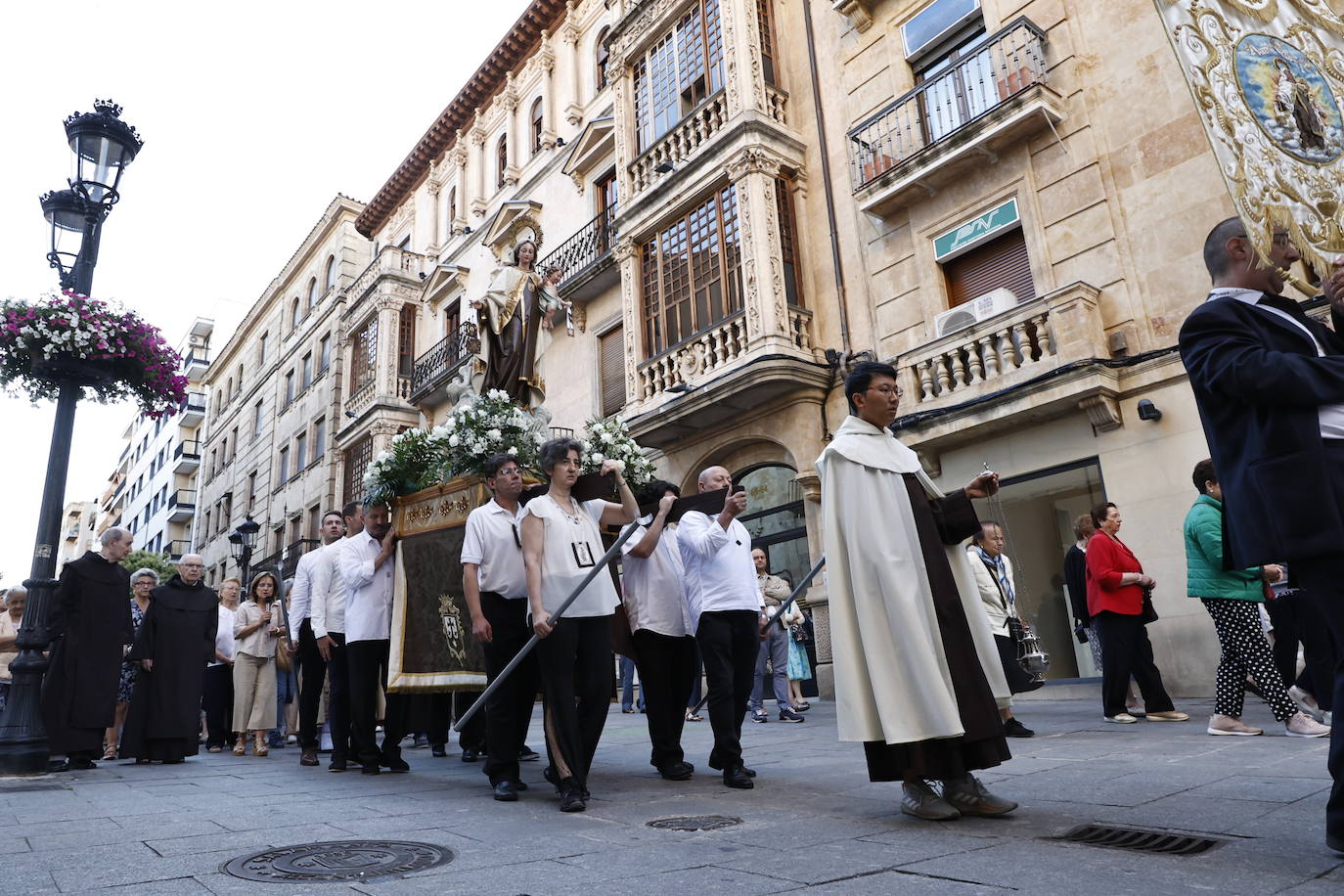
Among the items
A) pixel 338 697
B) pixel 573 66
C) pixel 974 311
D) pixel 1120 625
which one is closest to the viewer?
pixel 338 697

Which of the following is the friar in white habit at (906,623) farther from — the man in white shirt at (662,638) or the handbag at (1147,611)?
the handbag at (1147,611)

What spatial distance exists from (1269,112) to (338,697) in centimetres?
703

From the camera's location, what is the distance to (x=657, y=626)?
17.8 ft

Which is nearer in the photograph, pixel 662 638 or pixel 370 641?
pixel 662 638

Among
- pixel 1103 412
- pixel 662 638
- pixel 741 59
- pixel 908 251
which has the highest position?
pixel 741 59

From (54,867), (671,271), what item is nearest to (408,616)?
(54,867)

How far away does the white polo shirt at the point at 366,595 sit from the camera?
658 cm

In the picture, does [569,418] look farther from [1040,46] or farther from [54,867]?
[54,867]

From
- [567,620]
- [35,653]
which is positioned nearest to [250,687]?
[35,653]

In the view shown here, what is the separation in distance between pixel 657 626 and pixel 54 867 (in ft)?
10.2

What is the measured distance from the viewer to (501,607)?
523 cm

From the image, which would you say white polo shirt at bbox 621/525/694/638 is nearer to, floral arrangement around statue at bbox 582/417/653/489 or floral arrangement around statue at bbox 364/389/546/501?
floral arrangement around statue at bbox 582/417/653/489

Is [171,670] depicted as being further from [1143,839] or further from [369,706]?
[1143,839]

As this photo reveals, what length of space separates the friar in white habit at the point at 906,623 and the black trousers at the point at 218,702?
8.93m
